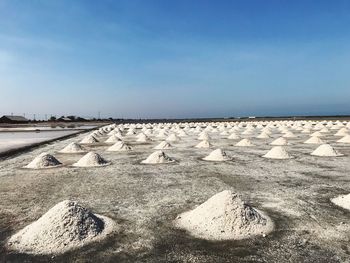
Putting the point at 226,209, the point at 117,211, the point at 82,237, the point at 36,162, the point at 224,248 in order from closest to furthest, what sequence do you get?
the point at 224,248
the point at 82,237
the point at 226,209
the point at 117,211
the point at 36,162

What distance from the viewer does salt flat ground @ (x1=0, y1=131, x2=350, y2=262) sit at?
3.03 meters

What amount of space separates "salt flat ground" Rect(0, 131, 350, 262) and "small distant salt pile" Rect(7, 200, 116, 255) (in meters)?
0.12

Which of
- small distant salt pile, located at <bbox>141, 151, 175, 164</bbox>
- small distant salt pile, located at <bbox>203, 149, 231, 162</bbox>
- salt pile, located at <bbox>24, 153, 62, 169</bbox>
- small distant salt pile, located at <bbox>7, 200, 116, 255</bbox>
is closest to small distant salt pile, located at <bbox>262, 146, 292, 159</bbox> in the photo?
small distant salt pile, located at <bbox>203, 149, 231, 162</bbox>

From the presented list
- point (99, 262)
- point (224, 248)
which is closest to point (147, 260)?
point (99, 262)

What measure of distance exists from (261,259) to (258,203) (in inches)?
69.5

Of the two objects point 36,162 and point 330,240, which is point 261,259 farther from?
point 36,162

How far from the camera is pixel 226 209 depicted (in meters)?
3.67

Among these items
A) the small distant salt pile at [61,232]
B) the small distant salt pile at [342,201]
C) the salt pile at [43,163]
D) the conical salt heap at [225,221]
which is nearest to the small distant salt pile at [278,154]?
the small distant salt pile at [342,201]

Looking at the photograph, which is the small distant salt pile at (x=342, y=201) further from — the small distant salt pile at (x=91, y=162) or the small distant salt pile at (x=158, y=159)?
the small distant salt pile at (x=91, y=162)

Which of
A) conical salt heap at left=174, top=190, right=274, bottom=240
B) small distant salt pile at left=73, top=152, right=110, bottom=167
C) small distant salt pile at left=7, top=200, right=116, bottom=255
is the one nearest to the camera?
small distant salt pile at left=7, top=200, right=116, bottom=255

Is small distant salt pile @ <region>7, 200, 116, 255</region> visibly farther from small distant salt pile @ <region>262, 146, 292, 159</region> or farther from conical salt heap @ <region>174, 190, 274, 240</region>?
small distant salt pile @ <region>262, 146, 292, 159</region>

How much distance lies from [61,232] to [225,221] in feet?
4.82

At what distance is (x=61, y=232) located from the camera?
3.32 meters

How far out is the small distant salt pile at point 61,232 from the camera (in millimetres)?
3201
